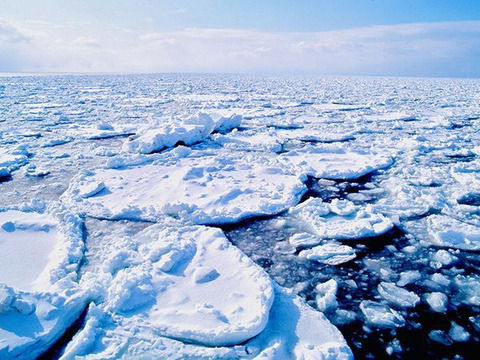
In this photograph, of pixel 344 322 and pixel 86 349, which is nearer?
pixel 86 349

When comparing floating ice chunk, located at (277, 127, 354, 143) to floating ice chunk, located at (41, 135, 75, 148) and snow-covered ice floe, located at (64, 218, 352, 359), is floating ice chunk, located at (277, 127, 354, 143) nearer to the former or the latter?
floating ice chunk, located at (41, 135, 75, 148)

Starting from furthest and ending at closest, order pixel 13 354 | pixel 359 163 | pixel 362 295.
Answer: pixel 359 163 → pixel 362 295 → pixel 13 354

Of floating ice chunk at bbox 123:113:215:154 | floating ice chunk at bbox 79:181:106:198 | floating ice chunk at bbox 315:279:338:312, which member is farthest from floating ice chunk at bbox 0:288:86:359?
floating ice chunk at bbox 123:113:215:154

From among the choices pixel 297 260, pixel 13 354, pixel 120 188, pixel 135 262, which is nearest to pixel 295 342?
pixel 297 260

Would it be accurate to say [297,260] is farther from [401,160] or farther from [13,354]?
[401,160]

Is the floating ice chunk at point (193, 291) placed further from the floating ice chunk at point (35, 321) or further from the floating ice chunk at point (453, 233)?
the floating ice chunk at point (453, 233)

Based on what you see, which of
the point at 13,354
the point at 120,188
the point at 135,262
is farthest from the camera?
the point at 120,188

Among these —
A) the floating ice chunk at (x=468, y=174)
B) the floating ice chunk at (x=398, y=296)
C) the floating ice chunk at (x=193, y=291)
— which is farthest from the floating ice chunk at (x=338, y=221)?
the floating ice chunk at (x=468, y=174)
